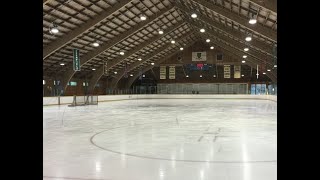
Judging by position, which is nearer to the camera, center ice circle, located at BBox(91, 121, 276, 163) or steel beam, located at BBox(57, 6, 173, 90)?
center ice circle, located at BBox(91, 121, 276, 163)

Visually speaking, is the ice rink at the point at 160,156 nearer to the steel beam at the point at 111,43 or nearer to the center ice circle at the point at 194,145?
the center ice circle at the point at 194,145

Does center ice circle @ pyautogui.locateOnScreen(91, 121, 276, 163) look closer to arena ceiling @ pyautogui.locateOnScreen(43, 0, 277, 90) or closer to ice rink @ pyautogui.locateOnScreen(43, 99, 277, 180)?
ice rink @ pyautogui.locateOnScreen(43, 99, 277, 180)

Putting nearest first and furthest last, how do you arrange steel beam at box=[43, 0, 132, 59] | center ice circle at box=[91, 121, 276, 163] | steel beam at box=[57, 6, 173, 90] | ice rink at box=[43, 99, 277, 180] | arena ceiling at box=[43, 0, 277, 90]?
ice rink at box=[43, 99, 277, 180]
center ice circle at box=[91, 121, 276, 163]
arena ceiling at box=[43, 0, 277, 90]
steel beam at box=[43, 0, 132, 59]
steel beam at box=[57, 6, 173, 90]

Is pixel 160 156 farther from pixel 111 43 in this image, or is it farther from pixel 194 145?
pixel 111 43

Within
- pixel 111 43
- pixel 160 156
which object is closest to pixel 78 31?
pixel 111 43

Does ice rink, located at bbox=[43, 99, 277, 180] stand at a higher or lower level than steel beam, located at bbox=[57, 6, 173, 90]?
lower

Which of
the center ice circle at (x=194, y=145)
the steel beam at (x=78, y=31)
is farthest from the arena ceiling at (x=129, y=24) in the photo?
the center ice circle at (x=194, y=145)

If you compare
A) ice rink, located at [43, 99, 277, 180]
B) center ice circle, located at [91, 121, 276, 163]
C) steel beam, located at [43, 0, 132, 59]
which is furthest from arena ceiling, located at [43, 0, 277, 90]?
ice rink, located at [43, 99, 277, 180]

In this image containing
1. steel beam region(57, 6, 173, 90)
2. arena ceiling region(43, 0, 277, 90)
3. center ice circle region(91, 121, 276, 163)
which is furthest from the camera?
steel beam region(57, 6, 173, 90)
